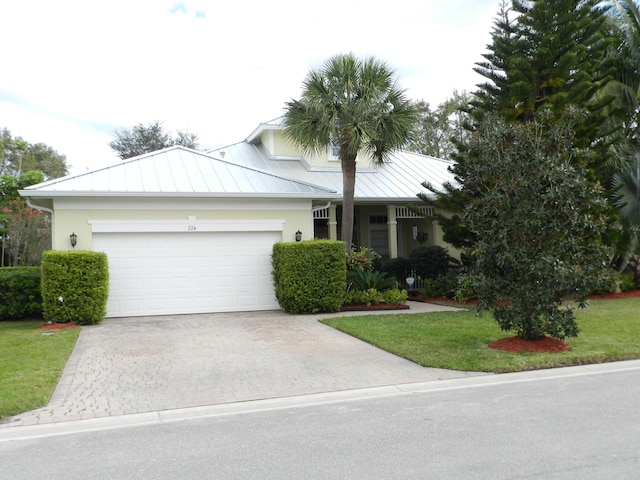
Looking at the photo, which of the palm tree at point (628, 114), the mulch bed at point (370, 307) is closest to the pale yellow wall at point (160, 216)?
the mulch bed at point (370, 307)

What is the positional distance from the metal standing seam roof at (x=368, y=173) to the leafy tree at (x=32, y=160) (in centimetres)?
2391

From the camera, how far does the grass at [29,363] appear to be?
631cm

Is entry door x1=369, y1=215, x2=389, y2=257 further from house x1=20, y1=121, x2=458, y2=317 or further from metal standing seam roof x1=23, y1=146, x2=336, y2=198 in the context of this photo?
metal standing seam roof x1=23, y1=146, x2=336, y2=198

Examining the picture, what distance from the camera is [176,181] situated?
14.3 metres

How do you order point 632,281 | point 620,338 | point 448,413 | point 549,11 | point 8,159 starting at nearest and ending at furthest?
point 448,413 < point 620,338 < point 549,11 < point 632,281 < point 8,159

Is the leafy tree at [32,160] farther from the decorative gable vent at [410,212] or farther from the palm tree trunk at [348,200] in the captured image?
the palm tree trunk at [348,200]

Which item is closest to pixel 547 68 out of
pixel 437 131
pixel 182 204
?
pixel 182 204

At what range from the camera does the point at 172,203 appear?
13.7 metres

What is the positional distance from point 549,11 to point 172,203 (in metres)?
11.2

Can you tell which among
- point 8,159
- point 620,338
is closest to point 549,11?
point 620,338

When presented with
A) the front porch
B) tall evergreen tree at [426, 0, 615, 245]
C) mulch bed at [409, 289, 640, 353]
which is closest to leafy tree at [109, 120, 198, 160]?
the front porch

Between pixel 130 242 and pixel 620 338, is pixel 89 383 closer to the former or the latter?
pixel 130 242

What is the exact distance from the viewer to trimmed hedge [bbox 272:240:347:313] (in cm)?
1327

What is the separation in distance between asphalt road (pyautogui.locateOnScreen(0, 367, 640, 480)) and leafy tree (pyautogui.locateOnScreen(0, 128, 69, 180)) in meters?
38.5
